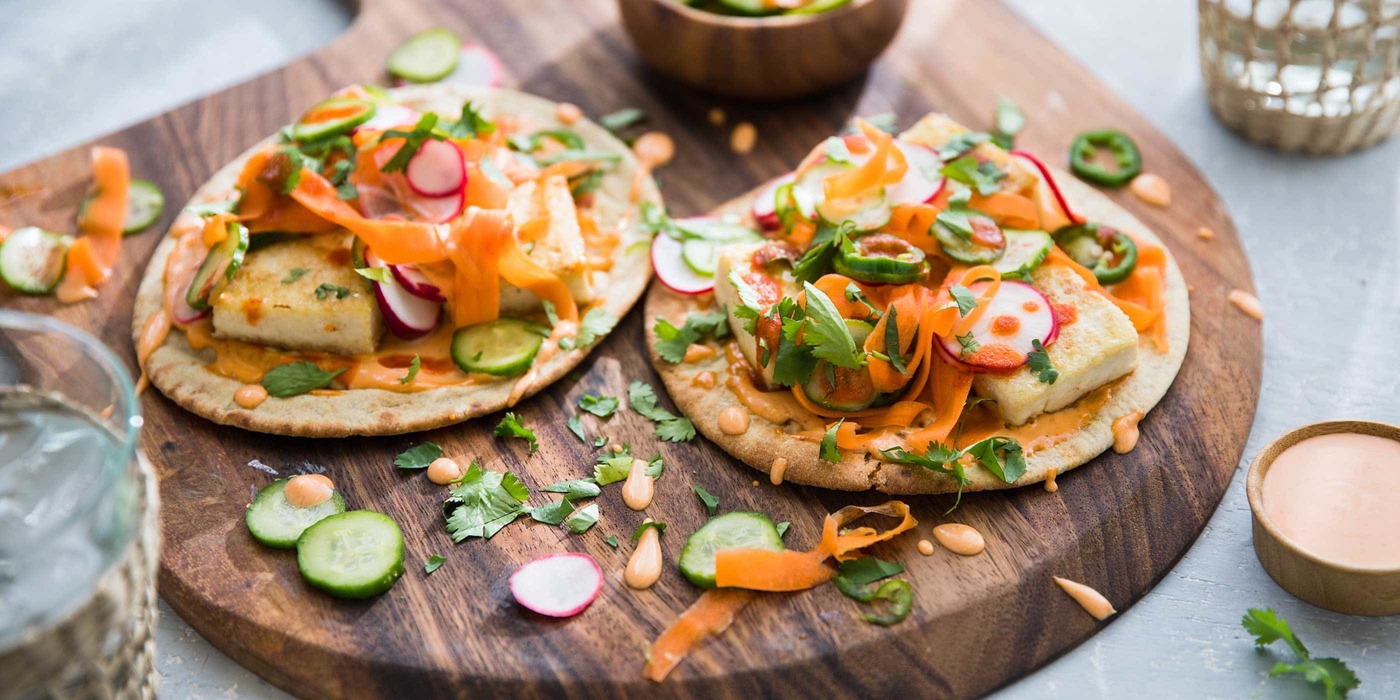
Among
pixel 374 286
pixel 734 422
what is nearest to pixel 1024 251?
pixel 734 422

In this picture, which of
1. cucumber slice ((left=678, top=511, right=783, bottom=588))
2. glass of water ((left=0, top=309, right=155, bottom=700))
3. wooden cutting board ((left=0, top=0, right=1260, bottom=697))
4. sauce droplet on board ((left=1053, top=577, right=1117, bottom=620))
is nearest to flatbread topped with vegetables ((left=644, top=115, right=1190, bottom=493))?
wooden cutting board ((left=0, top=0, right=1260, bottom=697))

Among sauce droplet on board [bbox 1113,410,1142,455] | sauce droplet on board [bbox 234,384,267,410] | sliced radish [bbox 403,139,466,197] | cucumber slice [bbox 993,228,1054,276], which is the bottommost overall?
sauce droplet on board [bbox 234,384,267,410]

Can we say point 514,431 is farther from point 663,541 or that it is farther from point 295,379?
point 295,379

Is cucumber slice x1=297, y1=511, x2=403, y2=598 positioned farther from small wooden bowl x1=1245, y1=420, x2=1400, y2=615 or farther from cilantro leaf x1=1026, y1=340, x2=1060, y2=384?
small wooden bowl x1=1245, y1=420, x2=1400, y2=615

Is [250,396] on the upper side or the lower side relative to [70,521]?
lower

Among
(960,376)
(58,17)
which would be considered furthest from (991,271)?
(58,17)

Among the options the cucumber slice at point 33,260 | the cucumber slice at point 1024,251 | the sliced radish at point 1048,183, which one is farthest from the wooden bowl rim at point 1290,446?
the cucumber slice at point 33,260
